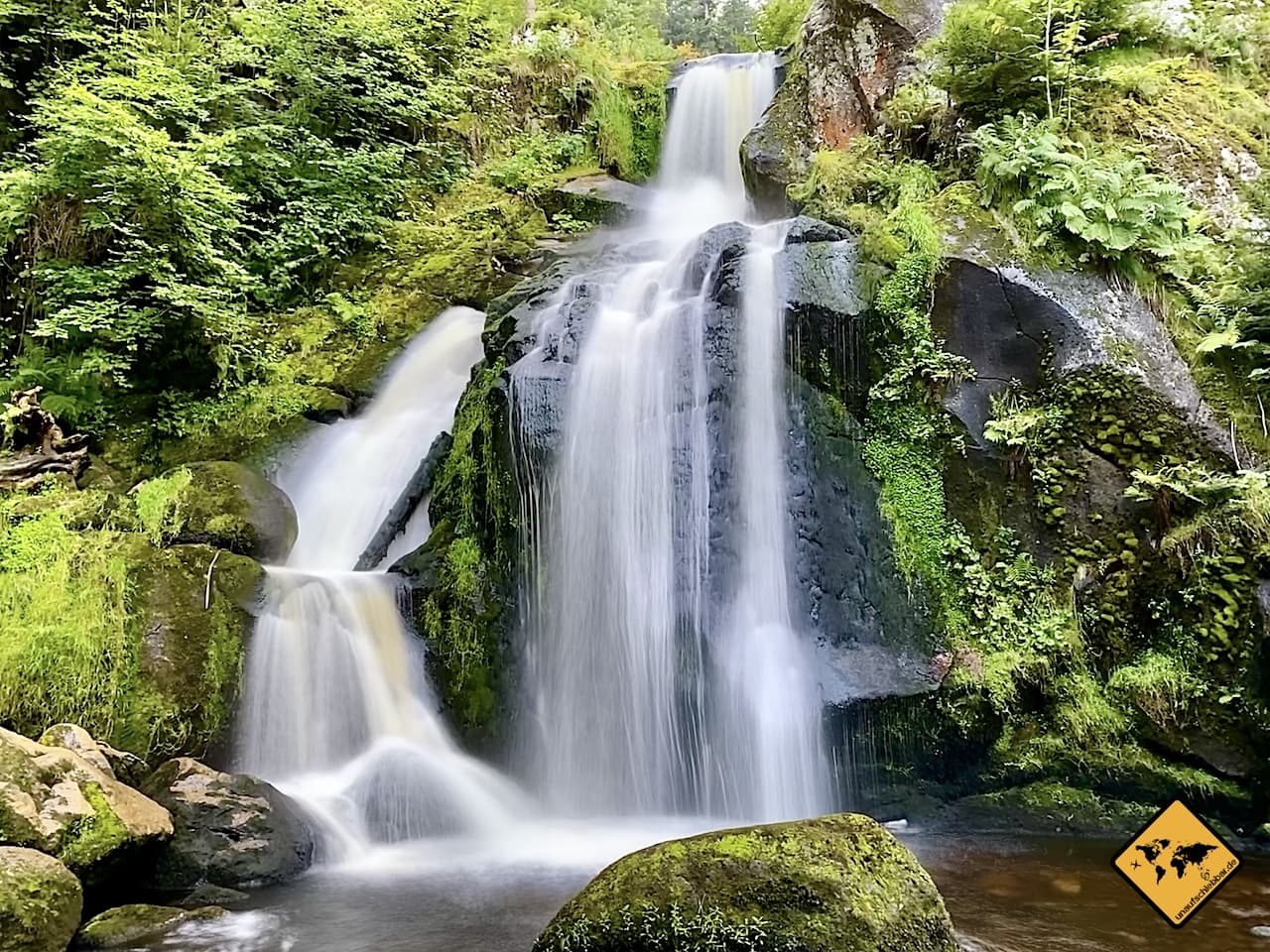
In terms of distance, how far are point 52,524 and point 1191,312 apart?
9.11 m

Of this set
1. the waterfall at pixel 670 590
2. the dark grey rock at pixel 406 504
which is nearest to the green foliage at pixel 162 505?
the dark grey rock at pixel 406 504

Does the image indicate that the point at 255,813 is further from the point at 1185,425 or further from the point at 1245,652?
the point at 1185,425

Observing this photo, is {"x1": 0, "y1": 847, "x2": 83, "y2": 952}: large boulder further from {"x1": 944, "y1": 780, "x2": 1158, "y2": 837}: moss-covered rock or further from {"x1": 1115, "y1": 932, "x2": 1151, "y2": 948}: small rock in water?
{"x1": 944, "y1": 780, "x2": 1158, "y2": 837}: moss-covered rock

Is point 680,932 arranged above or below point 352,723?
below

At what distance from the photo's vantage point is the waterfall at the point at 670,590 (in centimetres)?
635

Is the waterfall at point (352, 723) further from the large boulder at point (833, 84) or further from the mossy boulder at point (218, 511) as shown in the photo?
the large boulder at point (833, 84)

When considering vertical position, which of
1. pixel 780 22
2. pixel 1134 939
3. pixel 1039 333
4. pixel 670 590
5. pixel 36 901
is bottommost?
pixel 1134 939

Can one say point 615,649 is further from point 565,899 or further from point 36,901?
point 36,901

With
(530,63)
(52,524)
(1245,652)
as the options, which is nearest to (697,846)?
(1245,652)

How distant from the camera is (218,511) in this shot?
23.2 feet

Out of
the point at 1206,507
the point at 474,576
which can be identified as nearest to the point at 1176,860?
the point at 1206,507

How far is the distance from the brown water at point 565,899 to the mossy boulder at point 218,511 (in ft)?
9.81

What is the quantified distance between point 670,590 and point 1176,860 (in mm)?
4417

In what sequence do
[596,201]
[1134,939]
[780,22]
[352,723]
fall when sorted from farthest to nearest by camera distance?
[780,22], [596,201], [352,723], [1134,939]
